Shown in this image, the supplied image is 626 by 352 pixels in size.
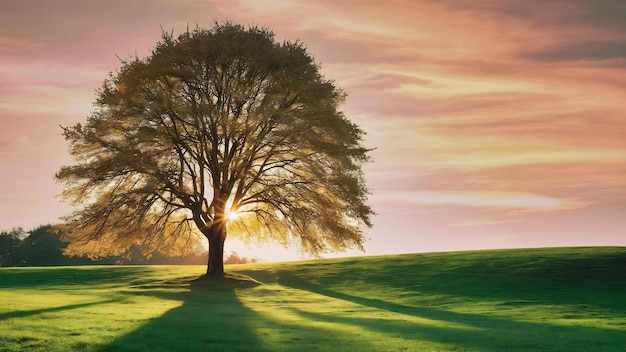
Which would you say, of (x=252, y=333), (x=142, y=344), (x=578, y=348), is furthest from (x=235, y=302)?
(x=578, y=348)

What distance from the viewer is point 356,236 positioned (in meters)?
45.1

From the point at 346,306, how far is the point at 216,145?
15.4 meters

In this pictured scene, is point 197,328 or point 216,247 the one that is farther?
point 216,247

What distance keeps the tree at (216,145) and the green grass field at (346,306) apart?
454 cm

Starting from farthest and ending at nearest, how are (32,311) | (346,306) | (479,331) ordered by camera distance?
(346,306), (32,311), (479,331)

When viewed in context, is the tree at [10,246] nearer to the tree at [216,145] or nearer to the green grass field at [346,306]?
the green grass field at [346,306]

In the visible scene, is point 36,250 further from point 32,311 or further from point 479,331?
point 479,331

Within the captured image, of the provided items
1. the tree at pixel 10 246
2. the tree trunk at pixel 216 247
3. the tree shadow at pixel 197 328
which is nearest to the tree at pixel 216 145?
the tree trunk at pixel 216 247

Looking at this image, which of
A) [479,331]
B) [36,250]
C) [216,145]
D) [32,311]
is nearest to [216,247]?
[216,145]

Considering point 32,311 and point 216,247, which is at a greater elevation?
point 216,247

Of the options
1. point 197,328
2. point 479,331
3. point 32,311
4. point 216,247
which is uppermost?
point 216,247

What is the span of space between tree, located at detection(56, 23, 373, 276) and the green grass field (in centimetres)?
454

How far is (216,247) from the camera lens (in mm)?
47094

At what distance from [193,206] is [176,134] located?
4.98 metres
